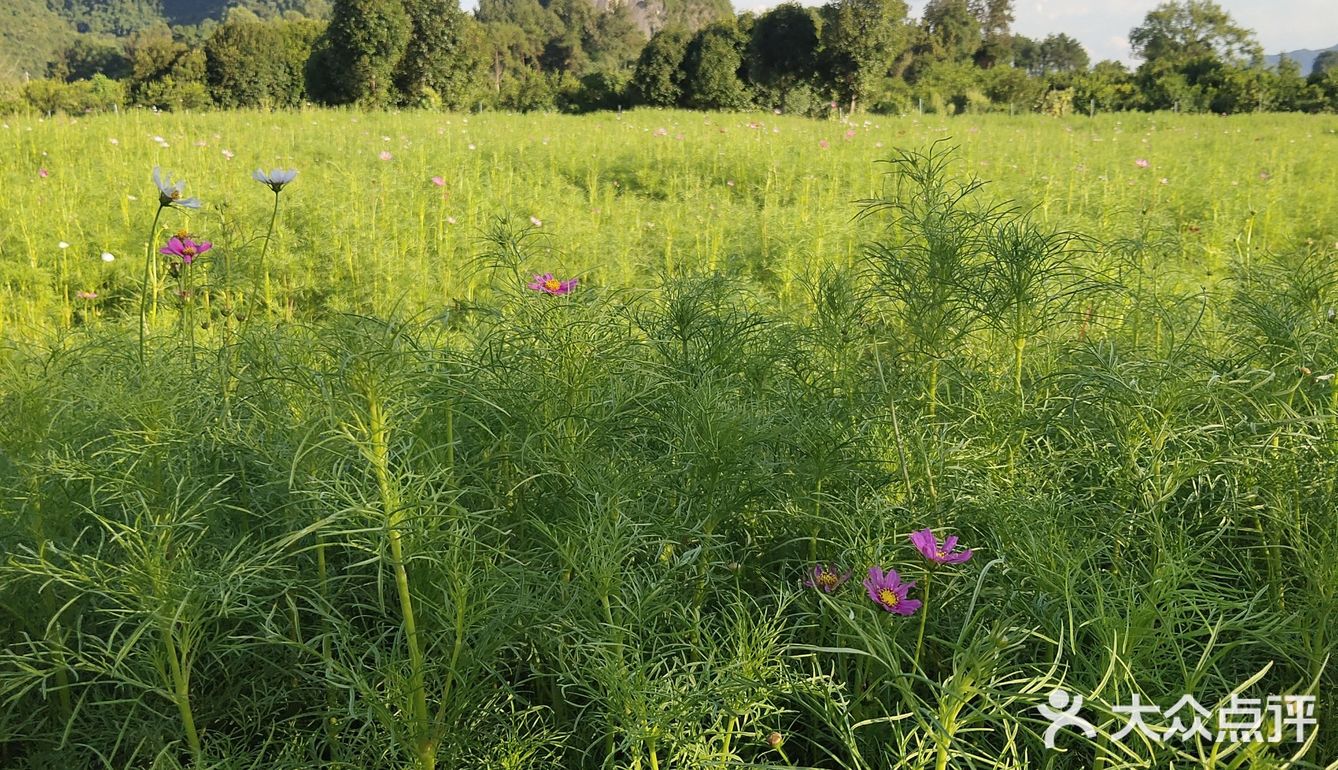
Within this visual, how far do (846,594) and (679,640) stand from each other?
25 centimetres

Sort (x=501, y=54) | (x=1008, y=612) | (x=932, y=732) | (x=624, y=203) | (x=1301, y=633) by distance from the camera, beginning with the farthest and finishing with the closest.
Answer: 1. (x=501, y=54)
2. (x=624, y=203)
3. (x=1008, y=612)
4. (x=1301, y=633)
5. (x=932, y=732)

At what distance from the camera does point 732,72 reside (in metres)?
25.1

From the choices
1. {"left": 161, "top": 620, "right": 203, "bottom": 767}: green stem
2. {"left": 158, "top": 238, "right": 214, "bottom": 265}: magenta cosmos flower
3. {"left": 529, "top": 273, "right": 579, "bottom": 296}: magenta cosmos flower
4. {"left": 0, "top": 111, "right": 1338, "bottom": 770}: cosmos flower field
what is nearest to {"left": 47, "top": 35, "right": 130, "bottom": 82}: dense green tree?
{"left": 158, "top": 238, "right": 214, "bottom": 265}: magenta cosmos flower

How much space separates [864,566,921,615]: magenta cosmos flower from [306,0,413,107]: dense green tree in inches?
729

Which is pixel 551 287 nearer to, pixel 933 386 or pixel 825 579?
pixel 933 386

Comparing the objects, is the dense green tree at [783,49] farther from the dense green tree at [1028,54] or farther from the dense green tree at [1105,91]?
the dense green tree at [1028,54]

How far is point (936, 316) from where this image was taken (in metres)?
1.68

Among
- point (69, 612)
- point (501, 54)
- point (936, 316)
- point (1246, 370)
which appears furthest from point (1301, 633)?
point (501, 54)

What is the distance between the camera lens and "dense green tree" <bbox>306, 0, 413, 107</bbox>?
711 inches

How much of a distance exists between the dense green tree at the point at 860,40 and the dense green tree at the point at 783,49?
1118 millimetres

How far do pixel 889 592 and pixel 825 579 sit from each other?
85 millimetres

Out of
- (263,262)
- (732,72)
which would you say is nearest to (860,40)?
(732,72)

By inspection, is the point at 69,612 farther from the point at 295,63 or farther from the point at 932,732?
the point at 295,63

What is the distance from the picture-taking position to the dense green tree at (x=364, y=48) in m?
18.0
